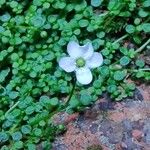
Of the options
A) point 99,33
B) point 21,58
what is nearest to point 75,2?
point 99,33

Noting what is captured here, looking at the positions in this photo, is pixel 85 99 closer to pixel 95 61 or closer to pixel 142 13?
pixel 95 61

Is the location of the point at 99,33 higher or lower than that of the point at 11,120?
higher

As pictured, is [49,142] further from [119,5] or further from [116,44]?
[119,5]

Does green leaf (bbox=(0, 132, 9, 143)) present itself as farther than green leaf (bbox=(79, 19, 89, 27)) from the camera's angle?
No

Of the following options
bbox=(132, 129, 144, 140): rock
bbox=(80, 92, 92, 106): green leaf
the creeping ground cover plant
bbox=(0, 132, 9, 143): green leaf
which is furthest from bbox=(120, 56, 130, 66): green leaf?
bbox=(0, 132, 9, 143): green leaf

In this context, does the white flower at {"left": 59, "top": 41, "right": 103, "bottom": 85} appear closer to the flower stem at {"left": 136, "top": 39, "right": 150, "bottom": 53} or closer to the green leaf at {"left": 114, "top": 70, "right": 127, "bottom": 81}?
the green leaf at {"left": 114, "top": 70, "right": 127, "bottom": 81}

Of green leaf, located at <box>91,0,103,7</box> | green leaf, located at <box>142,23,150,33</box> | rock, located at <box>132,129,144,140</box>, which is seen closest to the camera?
rock, located at <box>132,129,144,140</box>

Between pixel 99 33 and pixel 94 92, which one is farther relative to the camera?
pixel 99 33

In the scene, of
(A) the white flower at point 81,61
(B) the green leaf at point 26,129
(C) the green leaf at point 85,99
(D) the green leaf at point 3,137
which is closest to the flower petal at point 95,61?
(A) the white flower at point 81,61
